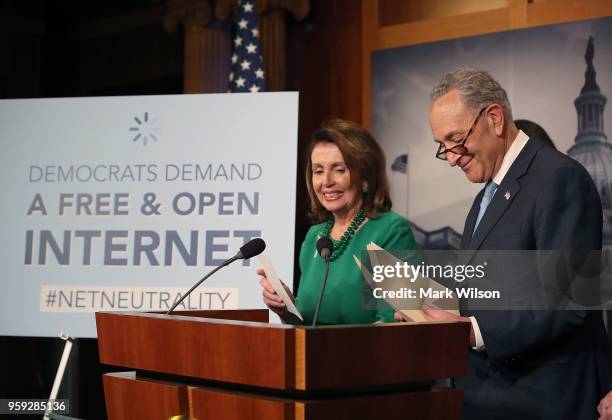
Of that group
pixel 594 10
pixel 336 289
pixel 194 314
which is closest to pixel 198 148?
pixel 336 289

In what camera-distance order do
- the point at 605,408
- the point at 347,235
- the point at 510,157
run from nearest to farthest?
the point at 605,408
the point at 510,157
the point at 347,235

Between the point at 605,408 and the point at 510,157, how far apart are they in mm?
725

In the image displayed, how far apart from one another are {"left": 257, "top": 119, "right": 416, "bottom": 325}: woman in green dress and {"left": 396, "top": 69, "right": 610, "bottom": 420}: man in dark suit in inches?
18.7

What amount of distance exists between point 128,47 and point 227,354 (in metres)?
4.60

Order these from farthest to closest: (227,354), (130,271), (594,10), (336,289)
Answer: (594,10) < (130,271) < (336,289) < (227,354)

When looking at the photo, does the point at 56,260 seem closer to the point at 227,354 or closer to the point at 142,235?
the point at 142,235

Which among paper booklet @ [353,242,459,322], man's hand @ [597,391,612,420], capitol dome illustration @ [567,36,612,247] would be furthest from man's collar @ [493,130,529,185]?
capitol dome illustration @ [567,36,612,247]

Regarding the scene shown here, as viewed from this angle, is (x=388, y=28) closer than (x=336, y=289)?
No

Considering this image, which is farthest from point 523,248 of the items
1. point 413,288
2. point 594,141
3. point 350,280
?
point 594,141

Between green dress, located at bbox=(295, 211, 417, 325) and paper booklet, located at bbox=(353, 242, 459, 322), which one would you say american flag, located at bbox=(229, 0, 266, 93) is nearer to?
green dress, located at bbox=(295, 211, 417, 325)

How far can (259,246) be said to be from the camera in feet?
7.59

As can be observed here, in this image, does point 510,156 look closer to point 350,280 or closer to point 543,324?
point 543,324

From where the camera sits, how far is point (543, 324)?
2.03m

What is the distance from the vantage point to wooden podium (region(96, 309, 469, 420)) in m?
1.56
